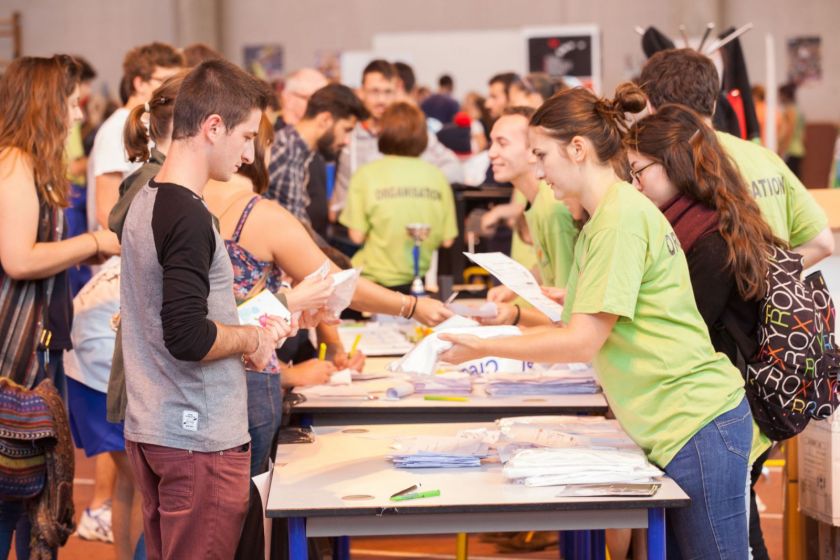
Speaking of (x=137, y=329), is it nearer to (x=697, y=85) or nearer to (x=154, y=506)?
(x=154, y=506)

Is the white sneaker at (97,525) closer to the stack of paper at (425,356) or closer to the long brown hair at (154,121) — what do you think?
the long brown hair at (154,121)

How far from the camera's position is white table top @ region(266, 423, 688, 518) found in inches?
87.1

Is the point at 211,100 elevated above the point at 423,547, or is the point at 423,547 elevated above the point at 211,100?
the point at 211,100

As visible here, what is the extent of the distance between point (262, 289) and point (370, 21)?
39.6 feet

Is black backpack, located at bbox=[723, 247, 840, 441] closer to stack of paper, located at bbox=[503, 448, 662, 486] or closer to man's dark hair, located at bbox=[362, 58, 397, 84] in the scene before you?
stack of paper, located at bbox=[503, 448, 662, 486]

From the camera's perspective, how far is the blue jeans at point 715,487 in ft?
7.68

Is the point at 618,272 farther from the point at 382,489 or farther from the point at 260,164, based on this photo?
the point at 260,164


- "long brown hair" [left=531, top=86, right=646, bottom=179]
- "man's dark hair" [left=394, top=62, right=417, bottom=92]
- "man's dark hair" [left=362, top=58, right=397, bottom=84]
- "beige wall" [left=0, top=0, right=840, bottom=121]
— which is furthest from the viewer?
"beige wall" [left=0, top=0, right=840, bottom=121]

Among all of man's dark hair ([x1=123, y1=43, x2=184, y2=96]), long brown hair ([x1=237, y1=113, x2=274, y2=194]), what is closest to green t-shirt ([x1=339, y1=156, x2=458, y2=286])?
man's dark hair ([x1=123, y1=43, x2=184, y2=96])

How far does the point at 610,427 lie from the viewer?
2793 millimetres

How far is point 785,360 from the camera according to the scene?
2555mm

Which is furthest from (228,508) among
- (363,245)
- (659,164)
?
(363,245)

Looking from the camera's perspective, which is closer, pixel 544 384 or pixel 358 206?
pixel 544 384

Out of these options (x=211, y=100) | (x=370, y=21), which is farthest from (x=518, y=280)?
(x=370, y=21)
